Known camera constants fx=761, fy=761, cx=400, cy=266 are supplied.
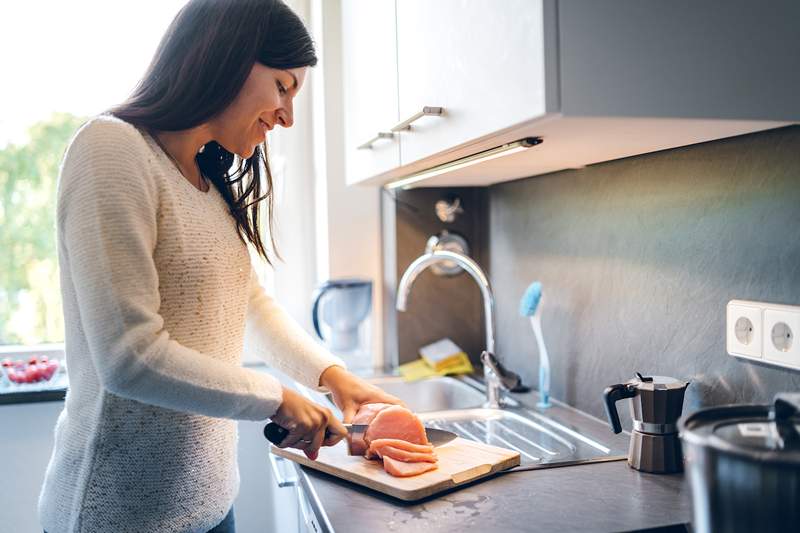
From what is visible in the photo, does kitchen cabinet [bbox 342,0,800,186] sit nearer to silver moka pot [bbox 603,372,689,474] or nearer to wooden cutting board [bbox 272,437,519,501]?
silver moka pot [bbox 603,372,689,474]

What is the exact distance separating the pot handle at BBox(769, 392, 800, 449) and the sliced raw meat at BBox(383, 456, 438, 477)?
1.83 feet

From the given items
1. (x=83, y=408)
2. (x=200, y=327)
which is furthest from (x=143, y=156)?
(x=83, y=408)

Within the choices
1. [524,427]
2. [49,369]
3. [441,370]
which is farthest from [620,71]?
[49,369]

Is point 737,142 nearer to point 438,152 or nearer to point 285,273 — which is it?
point 438,152

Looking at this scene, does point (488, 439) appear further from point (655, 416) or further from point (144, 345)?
point (144, 345)

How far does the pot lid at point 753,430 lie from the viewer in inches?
26.7

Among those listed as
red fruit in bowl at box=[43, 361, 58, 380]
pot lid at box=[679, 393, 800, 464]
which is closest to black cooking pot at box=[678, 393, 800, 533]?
pot lid at box=[679, 393, 800, 464]

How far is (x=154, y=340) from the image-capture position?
954mm

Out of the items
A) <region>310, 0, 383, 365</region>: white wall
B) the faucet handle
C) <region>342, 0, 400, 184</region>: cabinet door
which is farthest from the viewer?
<region>310, 0, 383, 365</region>: white wall

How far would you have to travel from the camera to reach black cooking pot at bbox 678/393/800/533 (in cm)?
66

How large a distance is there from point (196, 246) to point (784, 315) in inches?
32.9

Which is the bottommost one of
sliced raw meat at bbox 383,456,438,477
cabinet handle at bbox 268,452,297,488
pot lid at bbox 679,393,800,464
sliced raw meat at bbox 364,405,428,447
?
cabinet handle at bbox 268,452,297,488

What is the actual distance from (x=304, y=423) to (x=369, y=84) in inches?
36.9

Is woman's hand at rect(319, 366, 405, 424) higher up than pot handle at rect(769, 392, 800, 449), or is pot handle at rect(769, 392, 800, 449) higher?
pot handle at rect(769, 392, 800, 449)
